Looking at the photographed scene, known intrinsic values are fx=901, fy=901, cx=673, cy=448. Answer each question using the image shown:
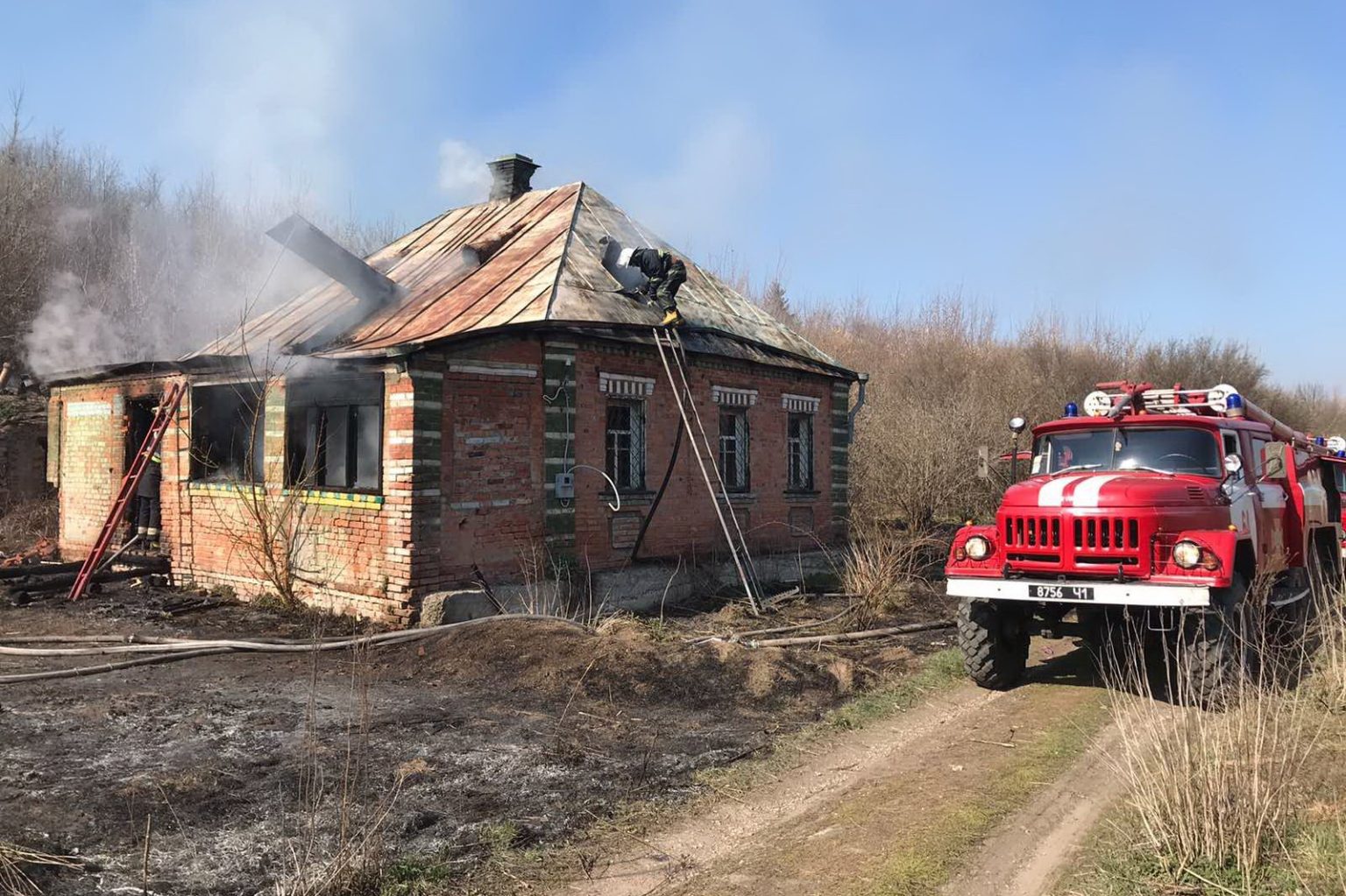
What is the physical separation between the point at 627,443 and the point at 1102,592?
667 centimetres

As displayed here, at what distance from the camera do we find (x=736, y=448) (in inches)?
534

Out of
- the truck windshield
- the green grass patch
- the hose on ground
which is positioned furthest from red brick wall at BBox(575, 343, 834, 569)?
the green grass patch

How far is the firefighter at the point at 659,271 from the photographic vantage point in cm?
1213

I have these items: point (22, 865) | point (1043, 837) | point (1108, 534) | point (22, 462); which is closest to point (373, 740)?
point (22, 865)

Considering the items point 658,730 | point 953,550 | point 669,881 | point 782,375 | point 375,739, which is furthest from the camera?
point 782,375

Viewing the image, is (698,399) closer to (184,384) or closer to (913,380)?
(184,384)

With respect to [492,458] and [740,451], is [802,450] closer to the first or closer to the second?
[740,451]

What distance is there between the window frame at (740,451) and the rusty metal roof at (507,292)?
1.15 m

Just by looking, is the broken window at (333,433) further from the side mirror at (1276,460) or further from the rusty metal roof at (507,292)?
the side mirror at (1276,460)

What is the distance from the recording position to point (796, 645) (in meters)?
8.72

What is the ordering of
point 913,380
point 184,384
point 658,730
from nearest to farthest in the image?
point 658,730, point 184,384, point 913,380

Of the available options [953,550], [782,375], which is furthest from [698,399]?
[953,550]

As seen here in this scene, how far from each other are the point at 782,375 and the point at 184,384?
8.54 m

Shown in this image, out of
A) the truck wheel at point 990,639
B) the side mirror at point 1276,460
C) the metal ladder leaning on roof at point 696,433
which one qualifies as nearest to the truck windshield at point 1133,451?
the side mirror at point 1276,460
